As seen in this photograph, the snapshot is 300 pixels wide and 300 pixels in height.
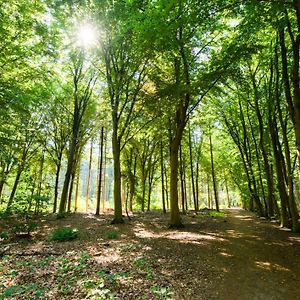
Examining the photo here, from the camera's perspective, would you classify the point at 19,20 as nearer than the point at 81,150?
Yes

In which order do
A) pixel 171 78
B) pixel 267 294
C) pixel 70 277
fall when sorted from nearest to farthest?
pixel 267 294
pixel 70 277
pixel 171 78

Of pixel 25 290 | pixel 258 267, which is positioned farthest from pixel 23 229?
pixel 258 267

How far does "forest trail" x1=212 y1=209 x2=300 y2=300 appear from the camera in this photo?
5785mm

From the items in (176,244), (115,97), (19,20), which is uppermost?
(19,20)

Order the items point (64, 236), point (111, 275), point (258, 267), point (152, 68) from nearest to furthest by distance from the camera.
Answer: point (111, 275), point (258, 267), point (64, 236), point (152, 68)

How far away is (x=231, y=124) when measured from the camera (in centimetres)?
2556

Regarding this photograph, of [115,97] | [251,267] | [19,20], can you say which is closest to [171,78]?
[115,97]

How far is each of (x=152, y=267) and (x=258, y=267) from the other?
9.89ft

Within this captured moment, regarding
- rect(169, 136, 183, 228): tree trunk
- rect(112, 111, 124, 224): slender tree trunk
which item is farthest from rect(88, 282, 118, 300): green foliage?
rect(112, 111, 124, 224): slender tree trunk

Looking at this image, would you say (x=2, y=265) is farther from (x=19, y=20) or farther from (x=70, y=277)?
(x=19, y=20)

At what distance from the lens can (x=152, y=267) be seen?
721 cm

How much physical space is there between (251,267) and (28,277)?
19.7ft

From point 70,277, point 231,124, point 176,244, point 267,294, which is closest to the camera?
point 267,294

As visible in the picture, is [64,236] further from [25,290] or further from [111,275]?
[25,290]
